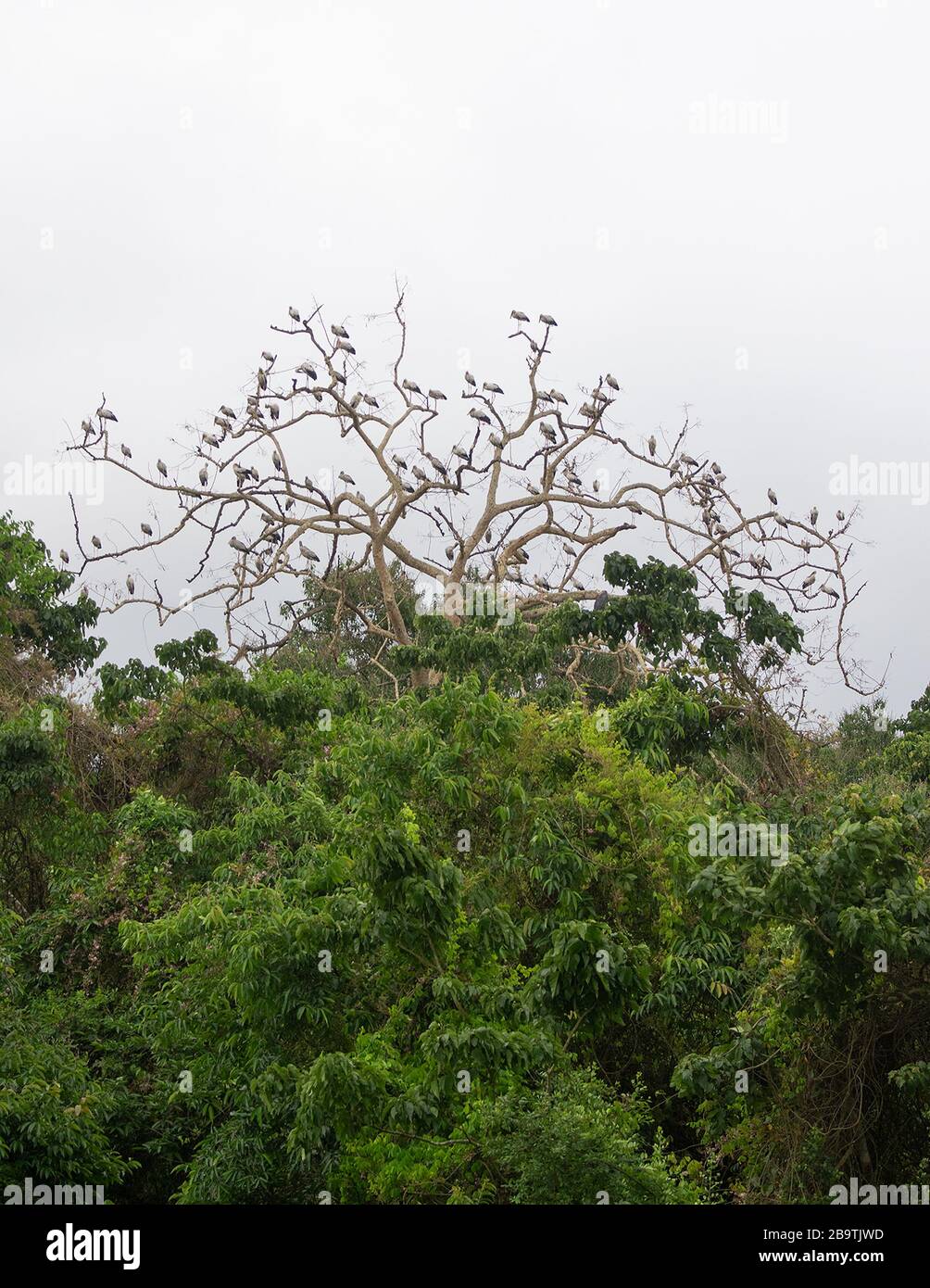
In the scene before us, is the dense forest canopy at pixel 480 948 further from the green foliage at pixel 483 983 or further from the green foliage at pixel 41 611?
the green foliage at pixel 41 611

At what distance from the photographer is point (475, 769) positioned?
942 centimetres

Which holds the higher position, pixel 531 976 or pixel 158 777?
pixel 158 777

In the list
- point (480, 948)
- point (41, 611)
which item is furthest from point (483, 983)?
point (41, 611)

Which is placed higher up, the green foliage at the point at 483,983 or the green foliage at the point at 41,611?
the green foliage at the point at 41,611

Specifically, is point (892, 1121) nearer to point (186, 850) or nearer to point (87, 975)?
point (186, 850)

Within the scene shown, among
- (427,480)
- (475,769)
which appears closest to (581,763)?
(475,769)

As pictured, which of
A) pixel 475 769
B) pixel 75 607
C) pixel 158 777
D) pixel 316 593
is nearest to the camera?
pixel 475 769

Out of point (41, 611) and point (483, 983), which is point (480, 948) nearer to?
point (483, 983)

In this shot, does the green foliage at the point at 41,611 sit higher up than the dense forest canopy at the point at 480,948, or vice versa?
the green foliage at the point at 41,611

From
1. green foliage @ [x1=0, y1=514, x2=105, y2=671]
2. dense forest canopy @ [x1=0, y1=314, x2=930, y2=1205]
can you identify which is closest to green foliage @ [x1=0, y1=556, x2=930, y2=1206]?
dense forest canopy @ [x1=0, y1=314, x2=930, y2=1205]

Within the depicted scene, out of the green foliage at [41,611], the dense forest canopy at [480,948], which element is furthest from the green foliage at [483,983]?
the green foliage at [41,611]

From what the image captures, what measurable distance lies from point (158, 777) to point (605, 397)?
343 inches

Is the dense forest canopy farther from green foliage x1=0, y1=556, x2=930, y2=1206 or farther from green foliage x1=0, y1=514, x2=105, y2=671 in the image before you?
green foliage x1=0, y1=514, x2=105, y2=671

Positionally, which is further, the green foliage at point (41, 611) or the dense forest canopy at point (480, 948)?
the green foliage at point (41, 611)
